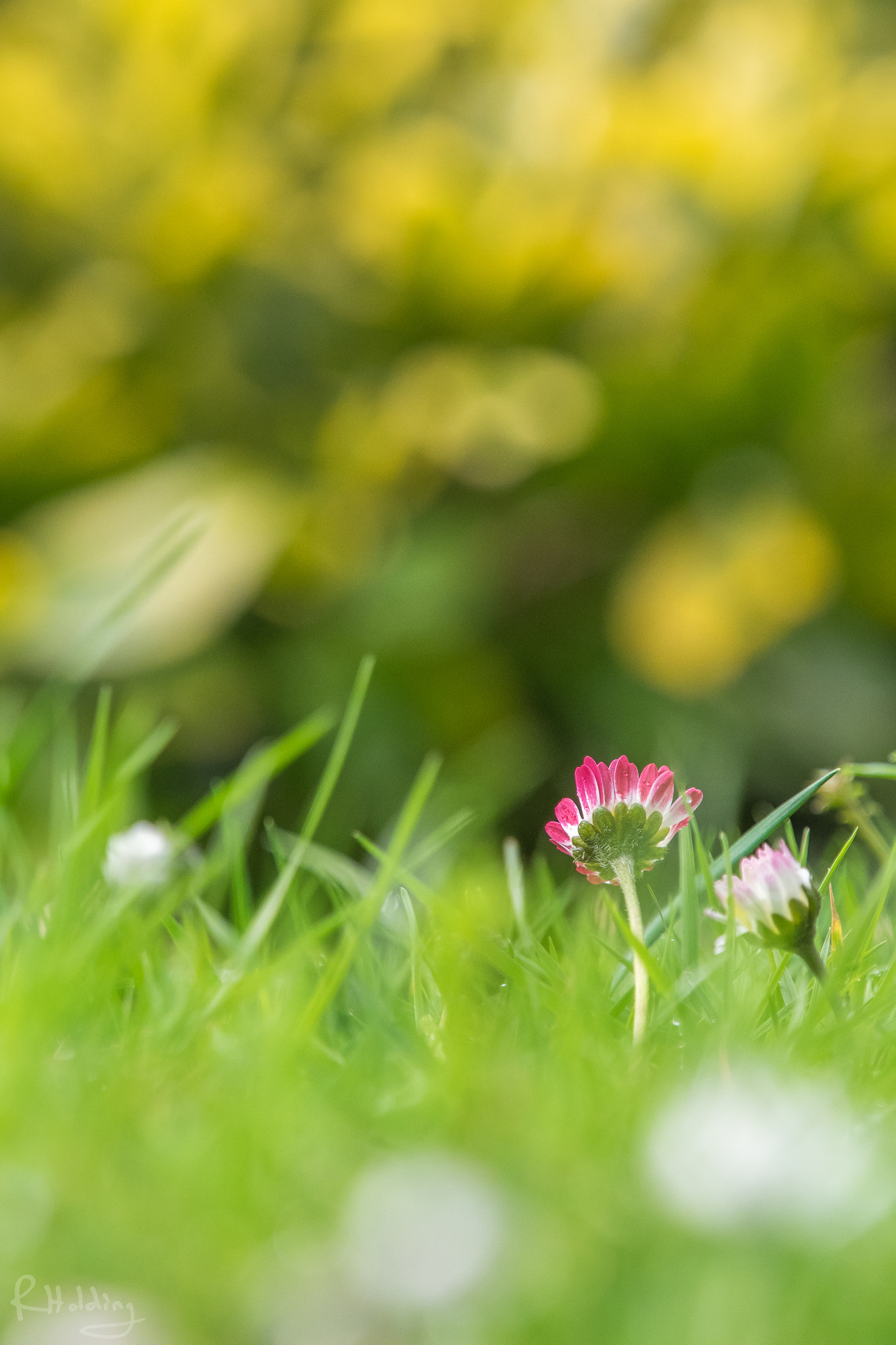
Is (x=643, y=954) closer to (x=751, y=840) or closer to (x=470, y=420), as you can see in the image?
(x=751, y=840)

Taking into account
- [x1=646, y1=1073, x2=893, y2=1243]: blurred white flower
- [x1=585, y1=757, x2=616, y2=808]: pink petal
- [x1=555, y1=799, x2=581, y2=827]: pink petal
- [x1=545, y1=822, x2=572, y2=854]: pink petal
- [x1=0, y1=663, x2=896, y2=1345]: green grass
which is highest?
[x1=585, y1=757, x2=616, y2=808]: pink petal

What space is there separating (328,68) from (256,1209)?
2416mm

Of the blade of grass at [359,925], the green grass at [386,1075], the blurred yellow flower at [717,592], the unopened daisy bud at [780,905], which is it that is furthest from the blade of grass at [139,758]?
the blurred yellow flower at [717,592]

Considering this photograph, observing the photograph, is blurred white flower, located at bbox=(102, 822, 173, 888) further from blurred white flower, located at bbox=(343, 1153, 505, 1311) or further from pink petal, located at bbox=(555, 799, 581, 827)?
blurred white flower, located at bbox=(343, 1153, 505, 1311)

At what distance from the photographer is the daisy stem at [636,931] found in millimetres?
396

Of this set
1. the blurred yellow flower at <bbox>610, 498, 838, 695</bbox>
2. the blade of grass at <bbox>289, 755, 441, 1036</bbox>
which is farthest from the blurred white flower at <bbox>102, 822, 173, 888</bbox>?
the blurred yellow flower at <bbox>610, 498, 838, 695</bbox>

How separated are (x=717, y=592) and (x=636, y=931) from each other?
4.98ft

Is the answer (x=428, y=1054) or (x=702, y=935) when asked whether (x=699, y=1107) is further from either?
(x=702, y=935)

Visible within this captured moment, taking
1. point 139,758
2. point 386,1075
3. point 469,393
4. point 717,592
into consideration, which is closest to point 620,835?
point 386,1075

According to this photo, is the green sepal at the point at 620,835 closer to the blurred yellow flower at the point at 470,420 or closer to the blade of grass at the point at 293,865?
the blade of grass at the point at 293,865

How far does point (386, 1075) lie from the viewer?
365mm

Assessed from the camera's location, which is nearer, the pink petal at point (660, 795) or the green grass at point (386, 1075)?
the green grass at point (386, 1075)

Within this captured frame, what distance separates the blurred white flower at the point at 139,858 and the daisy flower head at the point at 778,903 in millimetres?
240

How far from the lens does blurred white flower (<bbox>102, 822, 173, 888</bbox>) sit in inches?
21.0
